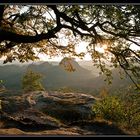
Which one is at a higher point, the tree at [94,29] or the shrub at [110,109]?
the tree at [94,29]

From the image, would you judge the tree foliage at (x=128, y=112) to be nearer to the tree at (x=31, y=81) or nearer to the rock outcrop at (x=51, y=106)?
the rock outcrop at (x=51, y=106)

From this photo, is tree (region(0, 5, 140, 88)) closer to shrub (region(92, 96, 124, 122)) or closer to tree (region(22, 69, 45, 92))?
shrub (region(92, 96, 124, 122))

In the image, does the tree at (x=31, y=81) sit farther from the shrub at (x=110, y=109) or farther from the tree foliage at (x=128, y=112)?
the tree foliage at (x=128, y=112)

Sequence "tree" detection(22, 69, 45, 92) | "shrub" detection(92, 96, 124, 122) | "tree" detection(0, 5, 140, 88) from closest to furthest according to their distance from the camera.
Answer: "tree" detection(0, 5, 140, 88), "shrub" detection(92, 96, 124, 122), "tree" detection(22, 69, 45, 92)

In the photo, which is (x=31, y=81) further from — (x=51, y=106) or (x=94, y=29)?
(x=94, y=29)

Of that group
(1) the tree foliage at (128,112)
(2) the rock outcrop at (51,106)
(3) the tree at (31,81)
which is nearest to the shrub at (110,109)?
(1) the tree foliage at (128,112)

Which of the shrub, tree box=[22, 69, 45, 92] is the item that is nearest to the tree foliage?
the shrub

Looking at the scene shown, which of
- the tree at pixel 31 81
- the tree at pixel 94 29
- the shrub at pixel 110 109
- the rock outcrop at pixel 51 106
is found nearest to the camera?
the tree at pixel 94 29

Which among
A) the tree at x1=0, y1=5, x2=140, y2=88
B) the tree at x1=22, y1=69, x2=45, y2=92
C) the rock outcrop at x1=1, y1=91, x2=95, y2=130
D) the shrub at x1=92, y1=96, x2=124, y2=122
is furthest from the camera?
the tree at x1=22, y1=69, x2=45, y2=92

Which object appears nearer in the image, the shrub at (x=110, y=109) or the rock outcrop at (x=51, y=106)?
the shrub at (x=110, y=109)

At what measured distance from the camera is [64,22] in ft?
45.6

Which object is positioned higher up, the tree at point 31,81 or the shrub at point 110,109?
the tree at point 31,81

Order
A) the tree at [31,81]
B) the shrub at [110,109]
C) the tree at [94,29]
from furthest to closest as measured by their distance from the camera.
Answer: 1. the tree at [31,81]
2. the shrub at [110,109]
3. the tree at [94,29]

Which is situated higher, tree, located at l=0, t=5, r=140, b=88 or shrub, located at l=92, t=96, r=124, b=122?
tree, located at l=0, t=5, r=140, b=88
